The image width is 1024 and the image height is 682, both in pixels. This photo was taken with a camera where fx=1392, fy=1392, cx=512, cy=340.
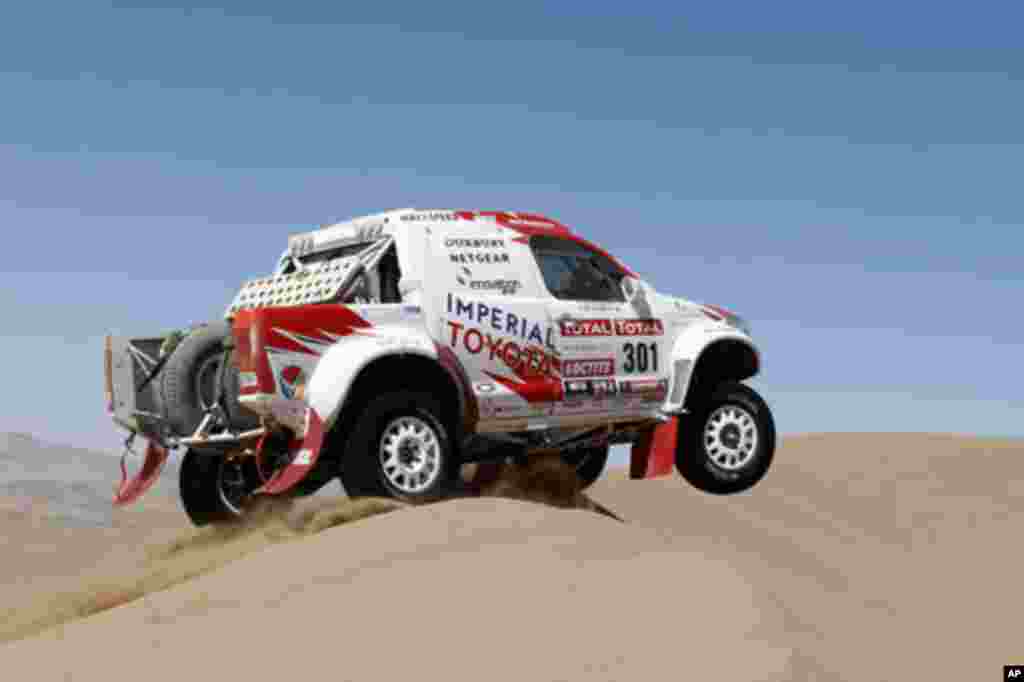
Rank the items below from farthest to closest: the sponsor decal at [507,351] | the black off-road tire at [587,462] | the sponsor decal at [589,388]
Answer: the black off-road tire at [587,462] < the sponsor decal at [589,388] < the sponsor decal at [507,351]

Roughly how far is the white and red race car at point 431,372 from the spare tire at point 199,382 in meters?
0.01

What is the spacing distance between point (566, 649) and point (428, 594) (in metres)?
0.90

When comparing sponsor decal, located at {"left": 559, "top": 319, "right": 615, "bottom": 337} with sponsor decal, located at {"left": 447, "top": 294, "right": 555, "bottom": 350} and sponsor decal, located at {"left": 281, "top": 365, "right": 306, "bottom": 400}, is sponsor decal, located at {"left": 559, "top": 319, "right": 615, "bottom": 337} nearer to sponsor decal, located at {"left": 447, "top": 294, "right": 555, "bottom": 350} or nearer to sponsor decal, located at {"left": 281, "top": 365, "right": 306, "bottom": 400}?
sponsor decal, located at {"left": 447, "top": 294, "right": 555, "bottom": 350}

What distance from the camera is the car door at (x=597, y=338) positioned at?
10898mm

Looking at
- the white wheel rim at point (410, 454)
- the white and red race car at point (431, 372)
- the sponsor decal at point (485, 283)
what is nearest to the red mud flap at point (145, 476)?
the white and red race car at point (431, 372)

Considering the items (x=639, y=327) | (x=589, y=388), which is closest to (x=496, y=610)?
(x=589, y=388)

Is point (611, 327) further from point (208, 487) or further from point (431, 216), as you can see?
point (208, 487)

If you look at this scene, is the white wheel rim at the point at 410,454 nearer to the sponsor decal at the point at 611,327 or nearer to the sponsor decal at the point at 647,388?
the sponsor decal at the point at 611,327

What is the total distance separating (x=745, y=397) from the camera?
11836 millimetres

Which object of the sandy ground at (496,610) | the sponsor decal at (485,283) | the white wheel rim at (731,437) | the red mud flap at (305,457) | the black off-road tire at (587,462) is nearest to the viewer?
the sandy ground at (496,610)

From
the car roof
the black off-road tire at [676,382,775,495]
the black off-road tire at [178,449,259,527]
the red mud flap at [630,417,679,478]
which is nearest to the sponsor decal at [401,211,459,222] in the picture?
the car roof

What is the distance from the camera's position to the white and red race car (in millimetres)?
9391

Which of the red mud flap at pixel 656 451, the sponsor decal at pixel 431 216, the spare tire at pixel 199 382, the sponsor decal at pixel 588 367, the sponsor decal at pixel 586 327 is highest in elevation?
the sponsor decal at pixel 431 216

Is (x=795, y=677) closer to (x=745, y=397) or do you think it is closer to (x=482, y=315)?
(x=482, y=315)
